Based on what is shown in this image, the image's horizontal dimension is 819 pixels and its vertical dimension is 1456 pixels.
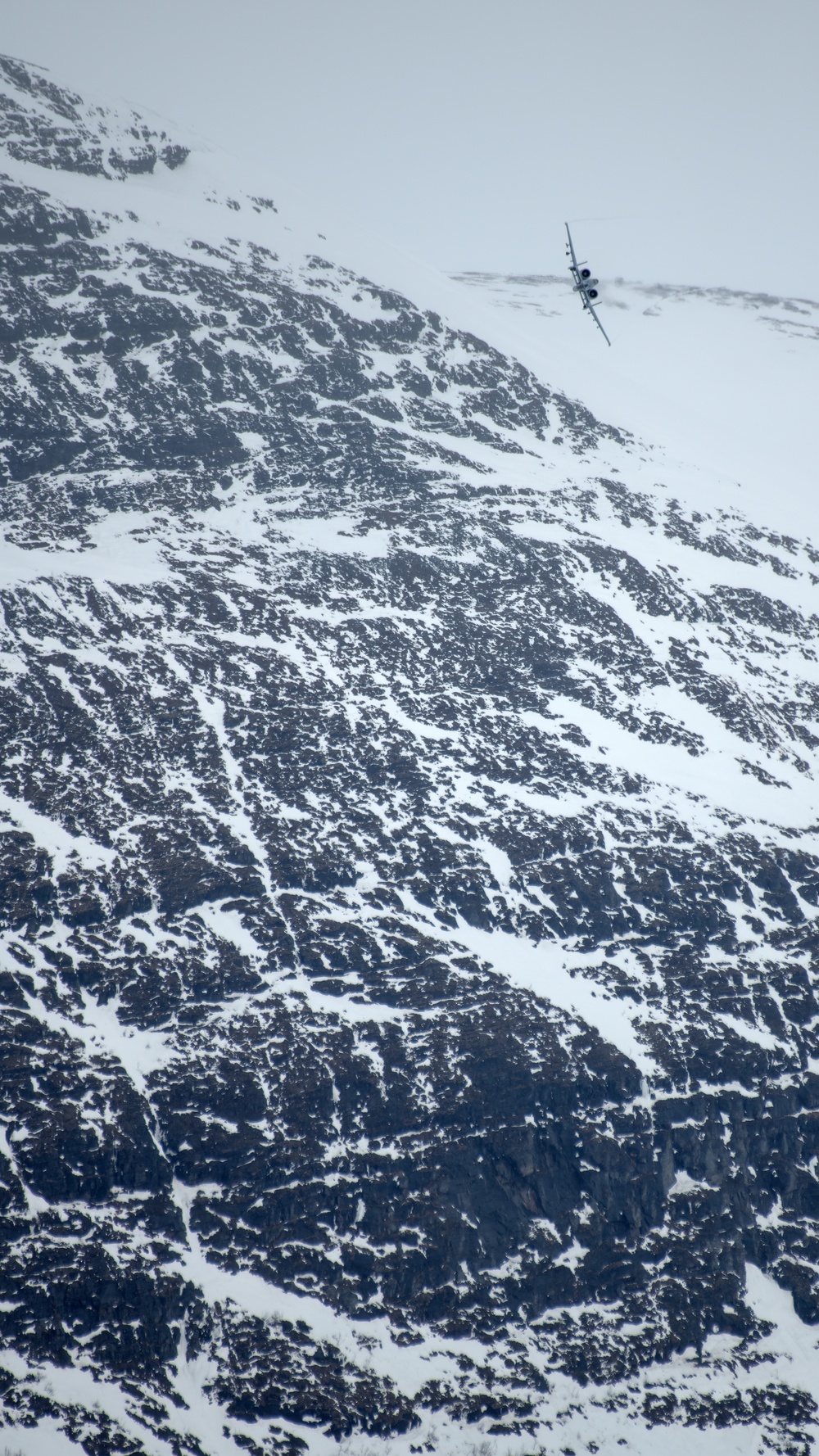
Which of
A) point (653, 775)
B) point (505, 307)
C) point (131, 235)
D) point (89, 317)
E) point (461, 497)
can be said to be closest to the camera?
point (653, 775)

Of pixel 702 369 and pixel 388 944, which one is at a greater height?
pixel 702 369

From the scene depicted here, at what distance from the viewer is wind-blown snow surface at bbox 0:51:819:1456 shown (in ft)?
124

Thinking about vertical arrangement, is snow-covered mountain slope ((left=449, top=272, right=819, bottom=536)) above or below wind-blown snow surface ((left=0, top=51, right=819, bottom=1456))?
above

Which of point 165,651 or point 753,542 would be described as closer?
point 165,651

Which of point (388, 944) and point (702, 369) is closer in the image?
point (388, 944)

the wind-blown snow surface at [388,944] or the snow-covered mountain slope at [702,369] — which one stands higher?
the snow-covered mountain slope at [702,369]

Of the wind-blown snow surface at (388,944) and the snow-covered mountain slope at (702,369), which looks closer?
the wind-blown snow surface at (388,944)

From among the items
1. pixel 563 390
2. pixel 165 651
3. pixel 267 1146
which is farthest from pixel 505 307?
pixel 267 1146

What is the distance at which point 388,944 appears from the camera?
50.2 m

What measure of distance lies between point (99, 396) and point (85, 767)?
4630cm

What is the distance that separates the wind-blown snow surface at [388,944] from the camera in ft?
124

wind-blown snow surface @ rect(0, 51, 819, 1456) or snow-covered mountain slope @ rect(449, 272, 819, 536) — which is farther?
snow-covered mountain slope @ rect(449, 272, 819, 536)

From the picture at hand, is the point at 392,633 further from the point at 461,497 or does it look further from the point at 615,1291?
the point at 615,1291

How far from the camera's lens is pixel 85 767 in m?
53.6
